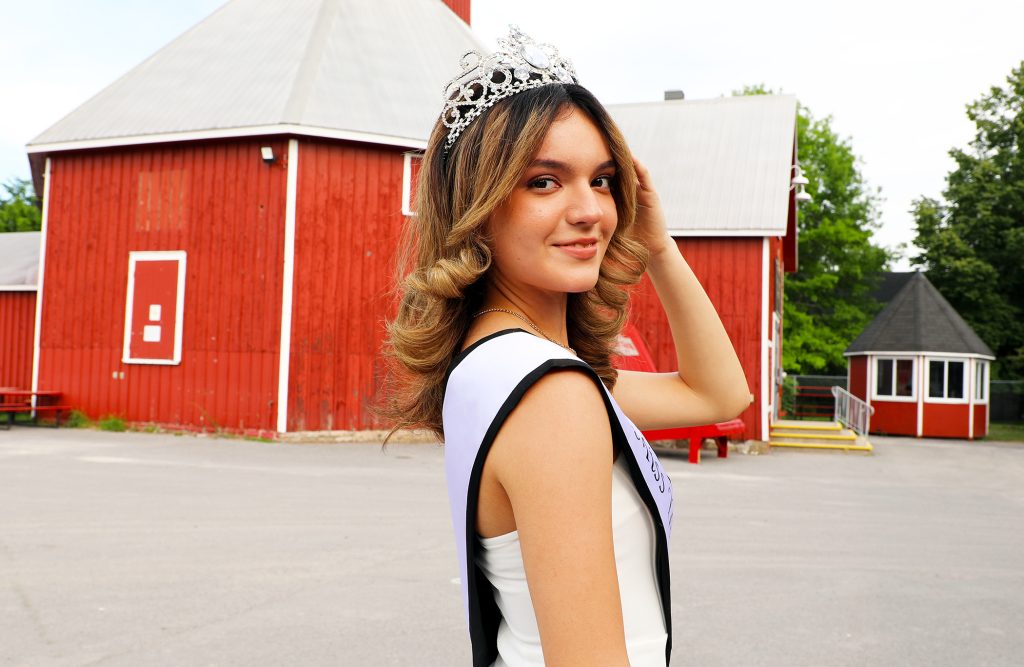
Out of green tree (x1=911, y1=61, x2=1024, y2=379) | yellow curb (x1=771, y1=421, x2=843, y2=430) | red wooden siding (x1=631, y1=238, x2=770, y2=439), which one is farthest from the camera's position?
green tree (x1=911, y1=61, x2=1024, y2=379)

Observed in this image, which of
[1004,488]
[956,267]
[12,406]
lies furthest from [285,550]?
[956,267]

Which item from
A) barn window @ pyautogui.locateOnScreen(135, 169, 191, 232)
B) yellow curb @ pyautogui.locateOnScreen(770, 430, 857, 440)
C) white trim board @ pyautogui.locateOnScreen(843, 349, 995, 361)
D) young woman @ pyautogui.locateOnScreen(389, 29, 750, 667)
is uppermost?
barn window @ pyautogui.locateOnScreen(135, 169, 191, 232)

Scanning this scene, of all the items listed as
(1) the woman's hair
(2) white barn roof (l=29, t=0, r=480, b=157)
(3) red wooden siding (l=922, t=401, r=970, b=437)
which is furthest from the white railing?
(1) the woman's hair

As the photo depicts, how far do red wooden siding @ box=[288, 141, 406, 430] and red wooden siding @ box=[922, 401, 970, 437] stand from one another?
1602cm

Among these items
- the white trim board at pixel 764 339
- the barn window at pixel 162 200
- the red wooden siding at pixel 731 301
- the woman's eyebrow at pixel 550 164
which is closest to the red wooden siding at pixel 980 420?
the white trim board at pixel 764 339

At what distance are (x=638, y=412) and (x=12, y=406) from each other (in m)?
16.2

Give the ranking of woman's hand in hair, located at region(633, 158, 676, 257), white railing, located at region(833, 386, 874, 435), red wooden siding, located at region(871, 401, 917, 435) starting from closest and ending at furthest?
woman's hand in hair, located at region(633, 158, 676, 257)
white railing, located at region(833, 386, 874, 435)
red wooden siding, located at region(871, 401, 917, 435)

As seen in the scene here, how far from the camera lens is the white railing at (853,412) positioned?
20234 mm

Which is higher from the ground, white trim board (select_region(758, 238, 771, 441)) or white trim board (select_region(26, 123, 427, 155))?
white trim board (select_region(26, 123, 427, 155))

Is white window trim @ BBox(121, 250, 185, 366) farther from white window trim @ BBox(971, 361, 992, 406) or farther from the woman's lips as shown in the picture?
white window trim @ BBox(971, 361, 992, 406)

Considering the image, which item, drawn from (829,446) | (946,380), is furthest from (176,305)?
(946,380)

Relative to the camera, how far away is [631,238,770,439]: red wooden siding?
16.2 meters

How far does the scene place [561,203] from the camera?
4.10 feet

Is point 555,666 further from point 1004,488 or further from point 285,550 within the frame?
point 1004,488
